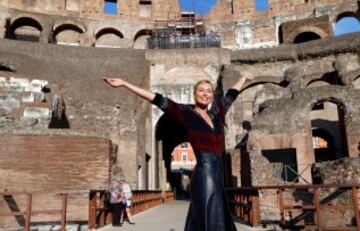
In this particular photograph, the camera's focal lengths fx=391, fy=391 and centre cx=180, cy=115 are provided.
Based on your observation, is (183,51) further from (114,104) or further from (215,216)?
(215,216)

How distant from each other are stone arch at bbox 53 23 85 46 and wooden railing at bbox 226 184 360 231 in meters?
25.2

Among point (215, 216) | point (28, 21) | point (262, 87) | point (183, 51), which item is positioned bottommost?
point (215, 216)

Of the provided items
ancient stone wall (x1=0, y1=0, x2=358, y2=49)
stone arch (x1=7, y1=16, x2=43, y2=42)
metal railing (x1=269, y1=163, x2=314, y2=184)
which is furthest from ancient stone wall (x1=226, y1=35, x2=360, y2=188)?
stone arch (x1=7, y1=16, x2=43, y2=42)

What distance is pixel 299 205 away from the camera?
7.47 metres

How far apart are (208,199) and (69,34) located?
32.6 meters

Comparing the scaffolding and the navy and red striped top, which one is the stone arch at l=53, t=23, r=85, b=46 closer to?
the scaffolding

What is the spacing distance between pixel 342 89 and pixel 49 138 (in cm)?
1263

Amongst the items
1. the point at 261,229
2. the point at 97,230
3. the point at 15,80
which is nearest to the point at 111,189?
the point at 97,230

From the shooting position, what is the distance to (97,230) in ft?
24.9

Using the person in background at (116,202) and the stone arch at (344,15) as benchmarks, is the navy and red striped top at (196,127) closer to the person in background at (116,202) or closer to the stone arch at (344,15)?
the person in background at (116,202)

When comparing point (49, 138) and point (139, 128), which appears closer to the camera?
point (49, 138)

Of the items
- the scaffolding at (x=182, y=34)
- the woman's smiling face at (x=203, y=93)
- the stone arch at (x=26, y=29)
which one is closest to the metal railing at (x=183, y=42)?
the scaffolding at (x=182, y=34)

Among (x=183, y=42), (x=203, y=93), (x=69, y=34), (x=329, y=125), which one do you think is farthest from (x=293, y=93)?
(x=69, y=34)

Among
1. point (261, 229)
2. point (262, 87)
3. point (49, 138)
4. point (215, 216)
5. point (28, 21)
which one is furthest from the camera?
point (28, 21)
